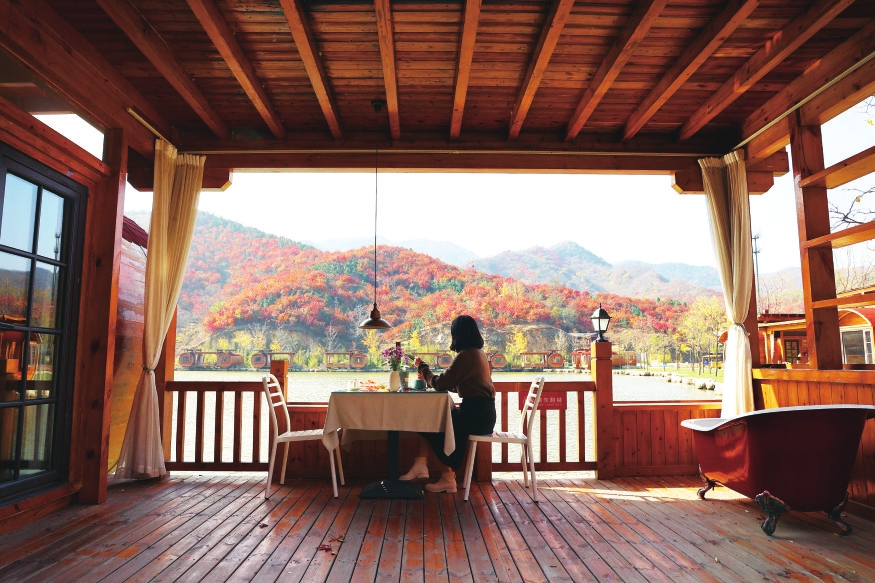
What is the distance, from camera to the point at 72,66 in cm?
333

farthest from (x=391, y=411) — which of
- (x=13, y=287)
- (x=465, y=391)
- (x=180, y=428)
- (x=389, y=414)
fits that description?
(x=13, y=287)

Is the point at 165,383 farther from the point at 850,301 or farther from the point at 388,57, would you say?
the point at 850,301

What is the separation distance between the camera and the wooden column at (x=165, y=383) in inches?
178

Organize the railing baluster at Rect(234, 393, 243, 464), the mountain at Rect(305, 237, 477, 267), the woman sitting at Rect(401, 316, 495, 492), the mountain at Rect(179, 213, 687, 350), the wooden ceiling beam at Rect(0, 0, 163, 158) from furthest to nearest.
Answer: the mountain at Rect(305, 237, 477, 267) → the mountain at Rect(179, 213, 687, 350) → the railing baluster at Rect(234, 393, 243, 464) → the woman sitting at Rect(401, 316, 495, 492) → the wooden ceiling beam at Rect(0, 0, 163, 158)

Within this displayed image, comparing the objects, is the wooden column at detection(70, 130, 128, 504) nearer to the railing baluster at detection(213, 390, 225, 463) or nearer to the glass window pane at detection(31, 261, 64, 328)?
the glass window pane at detection(31, 261, 64, 328)

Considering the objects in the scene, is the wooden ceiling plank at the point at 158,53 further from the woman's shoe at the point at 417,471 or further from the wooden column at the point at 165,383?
the woman's shoe at the point at 417,471

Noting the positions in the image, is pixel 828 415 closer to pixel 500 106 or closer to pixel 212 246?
pixel 500 106

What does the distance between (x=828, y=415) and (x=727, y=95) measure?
2.44 meters

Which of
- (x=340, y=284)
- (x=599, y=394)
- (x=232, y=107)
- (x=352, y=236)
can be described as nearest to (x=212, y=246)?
(x=340, y=284)

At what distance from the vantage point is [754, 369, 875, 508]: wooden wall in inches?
127

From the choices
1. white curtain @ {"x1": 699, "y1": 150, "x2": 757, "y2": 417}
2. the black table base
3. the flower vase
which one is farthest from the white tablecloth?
white curtain @ {"x1": 699, "y1": 150, "x2": 757, "y2": 417}

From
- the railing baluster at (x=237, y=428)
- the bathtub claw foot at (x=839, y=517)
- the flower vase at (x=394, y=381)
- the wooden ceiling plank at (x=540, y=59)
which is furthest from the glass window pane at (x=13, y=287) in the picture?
the bathtub claw foot at (x=839, y=517)

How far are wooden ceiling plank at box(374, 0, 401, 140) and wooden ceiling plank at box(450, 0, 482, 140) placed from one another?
1.47ft

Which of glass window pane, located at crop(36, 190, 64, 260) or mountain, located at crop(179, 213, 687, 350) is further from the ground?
mountain, located at crop(179, 213, 687, 350)
